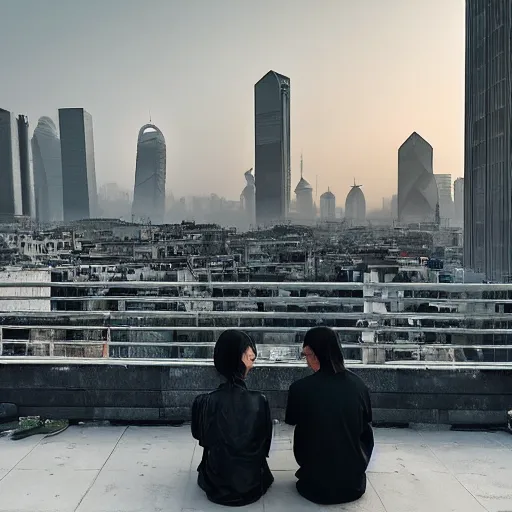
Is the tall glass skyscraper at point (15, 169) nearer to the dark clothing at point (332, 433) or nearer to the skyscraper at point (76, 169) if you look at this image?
the skyscraper at point (76, 169)

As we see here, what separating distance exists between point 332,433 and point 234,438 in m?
0.58

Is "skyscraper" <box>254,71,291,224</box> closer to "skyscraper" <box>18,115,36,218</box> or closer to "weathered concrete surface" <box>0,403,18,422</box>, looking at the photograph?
"skyscraper" <box>18,115,36,218</box>

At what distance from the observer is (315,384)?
10.6 feet

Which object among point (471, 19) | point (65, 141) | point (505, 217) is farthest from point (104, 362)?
point (65, 141)

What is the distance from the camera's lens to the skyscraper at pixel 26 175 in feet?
128

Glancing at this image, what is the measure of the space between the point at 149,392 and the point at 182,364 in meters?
0.39

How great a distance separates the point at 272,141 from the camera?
158ft

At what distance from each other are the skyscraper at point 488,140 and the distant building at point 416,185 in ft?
11.0

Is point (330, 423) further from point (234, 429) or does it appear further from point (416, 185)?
point (416, 185)

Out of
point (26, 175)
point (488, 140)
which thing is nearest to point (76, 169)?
point (26, 175)

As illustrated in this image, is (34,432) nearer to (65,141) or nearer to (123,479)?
(123,479)

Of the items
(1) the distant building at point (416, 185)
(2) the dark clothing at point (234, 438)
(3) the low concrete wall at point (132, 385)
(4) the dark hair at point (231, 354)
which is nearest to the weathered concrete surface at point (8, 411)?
(3) the low concrete wall at point (132, 385)

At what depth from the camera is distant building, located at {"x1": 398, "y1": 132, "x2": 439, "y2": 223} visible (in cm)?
3719

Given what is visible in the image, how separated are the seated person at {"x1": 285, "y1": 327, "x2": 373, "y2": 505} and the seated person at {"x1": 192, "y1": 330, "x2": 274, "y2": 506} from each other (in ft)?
0.78
